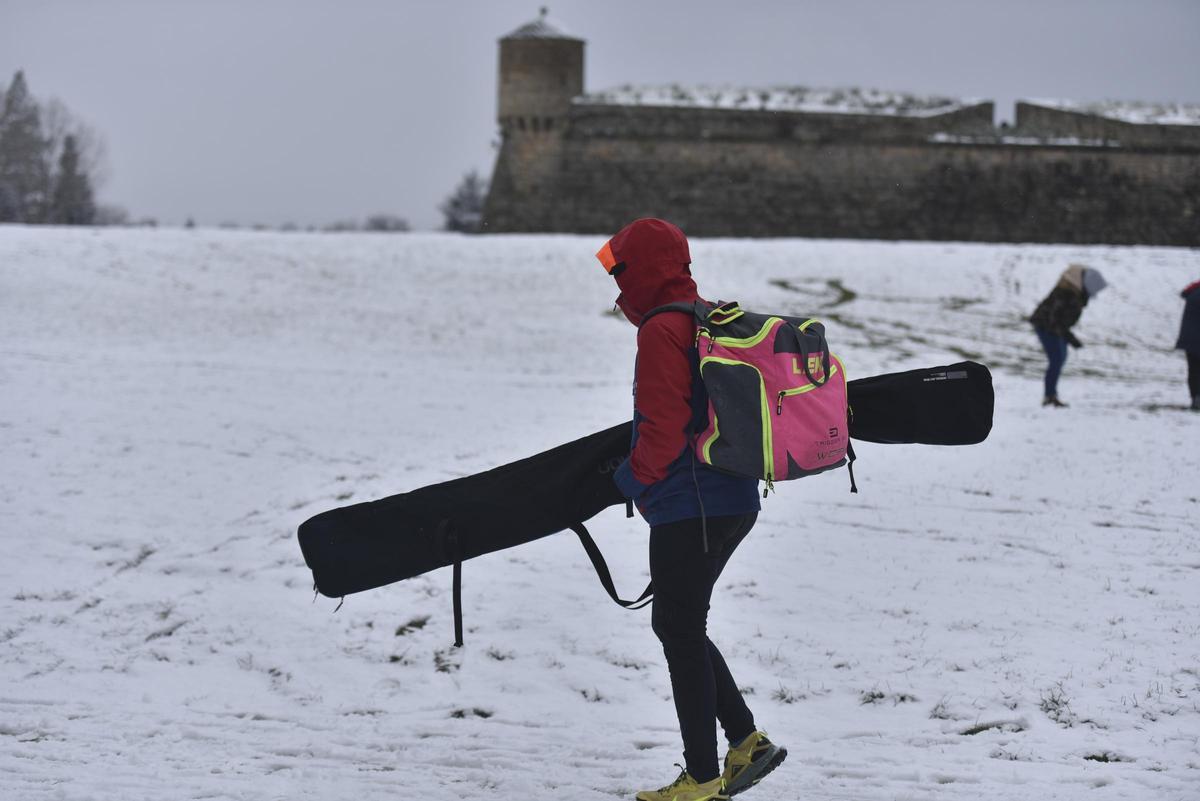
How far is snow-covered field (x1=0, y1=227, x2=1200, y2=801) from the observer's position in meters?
4.52

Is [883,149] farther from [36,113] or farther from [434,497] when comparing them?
[36,113]

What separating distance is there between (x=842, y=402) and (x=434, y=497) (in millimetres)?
1446

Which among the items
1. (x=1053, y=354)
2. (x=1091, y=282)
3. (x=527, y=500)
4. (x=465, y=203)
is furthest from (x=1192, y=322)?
(x=465, y=203)

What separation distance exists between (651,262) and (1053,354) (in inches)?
385

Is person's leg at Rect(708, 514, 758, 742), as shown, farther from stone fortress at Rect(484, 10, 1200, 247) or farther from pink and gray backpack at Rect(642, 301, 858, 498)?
stone fortress at Rect(484, 10, 1200, 247)

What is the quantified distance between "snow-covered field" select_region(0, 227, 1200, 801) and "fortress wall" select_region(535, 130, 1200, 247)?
950 inches

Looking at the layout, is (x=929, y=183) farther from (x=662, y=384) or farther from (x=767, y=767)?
(x=662, y=384)

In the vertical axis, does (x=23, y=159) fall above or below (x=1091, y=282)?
above

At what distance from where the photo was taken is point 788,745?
4691mm

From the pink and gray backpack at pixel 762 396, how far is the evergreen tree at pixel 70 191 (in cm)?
6095

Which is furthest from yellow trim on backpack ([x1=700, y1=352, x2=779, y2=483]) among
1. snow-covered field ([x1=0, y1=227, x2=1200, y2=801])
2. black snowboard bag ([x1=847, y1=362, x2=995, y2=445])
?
snow-covered field ([x1=0, y1=227, x2=1200, y2=801])

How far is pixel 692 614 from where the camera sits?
143 inches

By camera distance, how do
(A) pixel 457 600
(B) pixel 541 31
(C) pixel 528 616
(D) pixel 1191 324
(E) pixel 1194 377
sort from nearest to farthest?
(A) pixel 457 600 → (C) pixel 528 616 → (D) pixel 1191 324 → (E) pixel 1194 377 → (B) pixel 541 31

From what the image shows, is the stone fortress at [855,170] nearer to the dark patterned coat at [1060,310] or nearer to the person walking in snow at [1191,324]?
the dark patterned coat at [1060,310]
